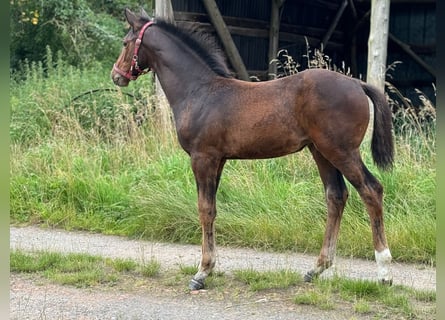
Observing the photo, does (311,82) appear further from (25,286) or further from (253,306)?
(25,286)

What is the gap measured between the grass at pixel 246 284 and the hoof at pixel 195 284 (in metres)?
0.08

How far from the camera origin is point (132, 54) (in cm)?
493

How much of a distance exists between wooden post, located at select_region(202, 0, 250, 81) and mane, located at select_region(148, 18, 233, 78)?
492cm

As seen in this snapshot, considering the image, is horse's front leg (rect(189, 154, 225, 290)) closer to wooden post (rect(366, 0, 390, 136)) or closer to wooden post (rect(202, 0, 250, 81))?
wooden post (rect(366, 0, 390, 136))

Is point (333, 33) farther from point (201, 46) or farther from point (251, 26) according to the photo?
point (201, 46)

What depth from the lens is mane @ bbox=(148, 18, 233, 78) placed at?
4859mm

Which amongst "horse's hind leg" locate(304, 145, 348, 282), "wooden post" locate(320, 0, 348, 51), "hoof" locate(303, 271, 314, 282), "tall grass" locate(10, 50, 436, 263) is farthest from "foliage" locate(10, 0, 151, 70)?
"hoof" locate(303, 271, 314, 282)

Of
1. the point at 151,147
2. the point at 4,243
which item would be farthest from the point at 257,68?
the point at 4,243

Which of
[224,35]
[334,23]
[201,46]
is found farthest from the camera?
[334,23]

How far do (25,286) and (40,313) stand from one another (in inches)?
31.4

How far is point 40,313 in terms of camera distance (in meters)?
4.04

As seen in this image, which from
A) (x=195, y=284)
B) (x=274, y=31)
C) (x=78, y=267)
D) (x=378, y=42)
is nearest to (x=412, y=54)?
(x=274, y=31)

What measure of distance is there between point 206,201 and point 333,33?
10.4 m

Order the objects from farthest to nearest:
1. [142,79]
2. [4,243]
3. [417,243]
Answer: [142,79] → [417,243] → [4,243]
